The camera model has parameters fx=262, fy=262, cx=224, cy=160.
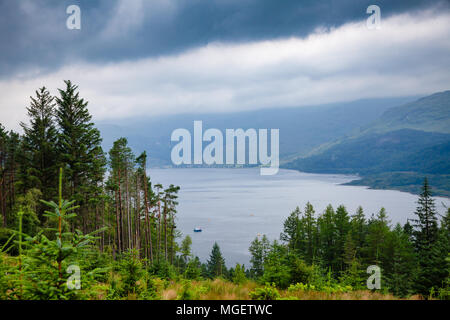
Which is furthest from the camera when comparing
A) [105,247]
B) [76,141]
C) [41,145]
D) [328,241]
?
[328,241]

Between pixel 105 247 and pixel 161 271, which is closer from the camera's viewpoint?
pixel 161 271

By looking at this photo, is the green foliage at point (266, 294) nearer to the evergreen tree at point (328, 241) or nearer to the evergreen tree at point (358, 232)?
the evergreen tree at point (328, 241)
